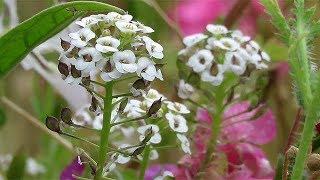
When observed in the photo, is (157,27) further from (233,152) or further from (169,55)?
(233,152)

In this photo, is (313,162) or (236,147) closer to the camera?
(313,162)

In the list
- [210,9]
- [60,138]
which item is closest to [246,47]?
[60,138]

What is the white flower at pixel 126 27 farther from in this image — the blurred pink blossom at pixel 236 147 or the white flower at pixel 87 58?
the blurred pink blossom at pixel 236 147

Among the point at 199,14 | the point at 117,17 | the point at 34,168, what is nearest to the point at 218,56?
the point at 117,17

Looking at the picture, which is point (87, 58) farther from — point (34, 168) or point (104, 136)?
point (34, 168)

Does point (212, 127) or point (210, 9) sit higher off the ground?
point (210, 9)

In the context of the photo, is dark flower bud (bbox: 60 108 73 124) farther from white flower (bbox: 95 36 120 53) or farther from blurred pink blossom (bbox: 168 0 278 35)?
blurred pink blossom (bbox: 168 0 278 35)
